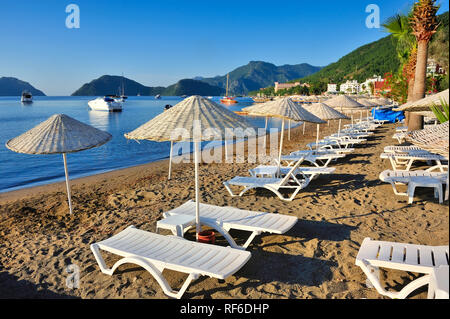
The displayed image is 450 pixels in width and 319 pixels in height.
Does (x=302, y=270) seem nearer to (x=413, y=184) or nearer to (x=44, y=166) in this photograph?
(x=413, y=184)

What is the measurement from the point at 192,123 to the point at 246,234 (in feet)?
6.80

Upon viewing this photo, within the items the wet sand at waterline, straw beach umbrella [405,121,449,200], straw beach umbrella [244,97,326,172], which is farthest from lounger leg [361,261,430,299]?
straw beach umbrella [244,97,326,172]

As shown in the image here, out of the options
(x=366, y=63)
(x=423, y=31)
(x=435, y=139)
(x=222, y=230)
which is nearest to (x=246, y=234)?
(x=222, y=230)

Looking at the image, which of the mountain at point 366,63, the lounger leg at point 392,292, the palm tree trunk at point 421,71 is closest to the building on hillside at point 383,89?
the palm tree trunk at point 421,71

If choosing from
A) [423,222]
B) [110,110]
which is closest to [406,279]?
[423,222]

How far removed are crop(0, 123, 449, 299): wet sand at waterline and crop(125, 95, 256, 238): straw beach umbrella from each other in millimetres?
1617

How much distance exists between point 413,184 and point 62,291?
18.6 feet

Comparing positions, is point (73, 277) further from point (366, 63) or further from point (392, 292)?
point (366, 63)

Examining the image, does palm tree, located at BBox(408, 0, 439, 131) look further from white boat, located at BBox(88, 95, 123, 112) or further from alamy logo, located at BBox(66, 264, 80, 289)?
white boat, located at BBox(88, 95, 123, 112)

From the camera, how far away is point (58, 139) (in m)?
5.22

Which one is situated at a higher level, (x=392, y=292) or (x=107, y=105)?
(x=107, y=105)

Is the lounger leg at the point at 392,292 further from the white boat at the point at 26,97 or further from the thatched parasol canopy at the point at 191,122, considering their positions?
the white boat at the point at 26,97

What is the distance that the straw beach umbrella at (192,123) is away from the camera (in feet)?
10.8

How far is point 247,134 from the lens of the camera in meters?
3.74
